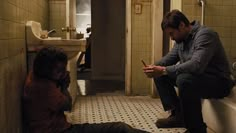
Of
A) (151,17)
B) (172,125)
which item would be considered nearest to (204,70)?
(172,125)

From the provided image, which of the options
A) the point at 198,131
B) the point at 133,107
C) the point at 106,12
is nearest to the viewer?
the point at 198,131

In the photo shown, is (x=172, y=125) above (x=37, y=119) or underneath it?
underneath

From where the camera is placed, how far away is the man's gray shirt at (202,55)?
2.01 meters

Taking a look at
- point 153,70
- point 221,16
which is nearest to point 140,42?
point 221,16

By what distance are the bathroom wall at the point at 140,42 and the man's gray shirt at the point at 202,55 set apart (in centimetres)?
144

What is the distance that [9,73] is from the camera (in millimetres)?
1608

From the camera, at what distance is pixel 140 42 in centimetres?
374

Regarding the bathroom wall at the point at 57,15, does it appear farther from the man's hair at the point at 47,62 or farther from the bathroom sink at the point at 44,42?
the man's hair at the point at 47,62

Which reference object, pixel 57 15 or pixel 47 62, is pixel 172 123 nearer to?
→ pixel 47 62

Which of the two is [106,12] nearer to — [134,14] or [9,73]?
[134,14]

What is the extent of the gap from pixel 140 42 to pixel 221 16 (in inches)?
45.2

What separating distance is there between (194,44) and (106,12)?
328cm

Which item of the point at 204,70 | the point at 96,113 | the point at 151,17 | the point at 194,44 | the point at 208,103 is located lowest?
the point at 96,113

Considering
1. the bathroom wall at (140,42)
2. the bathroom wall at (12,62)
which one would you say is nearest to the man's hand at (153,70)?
the bathroom wall at (12,62)
